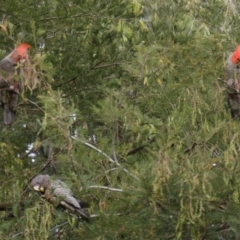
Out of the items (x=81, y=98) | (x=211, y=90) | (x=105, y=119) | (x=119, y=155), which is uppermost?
(x=211, y=90)

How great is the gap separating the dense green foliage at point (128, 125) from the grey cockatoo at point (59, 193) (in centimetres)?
7

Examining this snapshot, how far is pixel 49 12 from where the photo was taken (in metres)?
7.50

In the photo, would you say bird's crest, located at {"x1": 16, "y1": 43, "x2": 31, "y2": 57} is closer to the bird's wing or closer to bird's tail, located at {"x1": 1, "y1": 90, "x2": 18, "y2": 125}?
bird's tail, located at {"x1": 1, "y1": 90, "x2": 18, "y2": 125}

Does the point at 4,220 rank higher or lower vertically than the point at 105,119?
lower

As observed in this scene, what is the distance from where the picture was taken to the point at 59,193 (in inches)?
212

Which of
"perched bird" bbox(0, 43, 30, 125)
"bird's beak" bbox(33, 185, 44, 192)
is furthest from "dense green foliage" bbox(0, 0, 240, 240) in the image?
"perched bird" bbox(0, 43, 30, 125)

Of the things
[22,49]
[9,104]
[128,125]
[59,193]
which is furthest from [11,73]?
[59,193]

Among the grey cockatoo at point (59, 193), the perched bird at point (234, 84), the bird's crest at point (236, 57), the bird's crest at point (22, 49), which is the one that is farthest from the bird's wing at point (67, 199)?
the bird's crest at point (236, 57)

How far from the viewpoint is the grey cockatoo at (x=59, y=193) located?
17.4 ft

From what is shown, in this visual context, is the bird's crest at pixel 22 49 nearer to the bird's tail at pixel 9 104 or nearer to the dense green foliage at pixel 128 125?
the dense green foliage at pixel 128 125

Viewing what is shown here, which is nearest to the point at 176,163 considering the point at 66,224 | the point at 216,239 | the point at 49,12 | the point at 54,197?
the point at 216,239

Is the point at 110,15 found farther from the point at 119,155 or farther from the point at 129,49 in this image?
the point at 119,155

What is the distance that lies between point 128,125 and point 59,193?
29.2 inches

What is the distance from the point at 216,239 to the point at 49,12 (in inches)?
133
